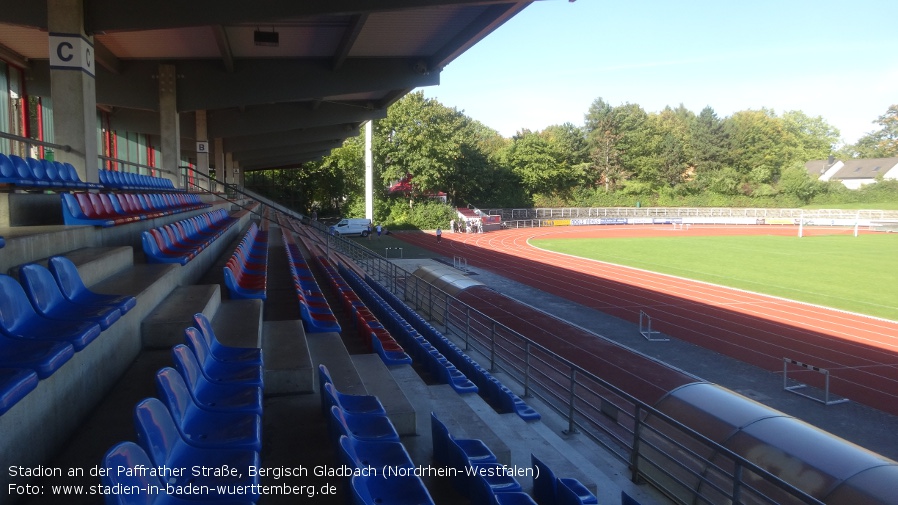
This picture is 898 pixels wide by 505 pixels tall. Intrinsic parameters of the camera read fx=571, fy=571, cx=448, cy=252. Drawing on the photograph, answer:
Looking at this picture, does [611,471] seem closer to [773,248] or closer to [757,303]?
[757,303]

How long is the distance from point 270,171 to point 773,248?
138 feet

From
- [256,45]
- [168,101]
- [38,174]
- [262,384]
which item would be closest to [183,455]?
[262,384]

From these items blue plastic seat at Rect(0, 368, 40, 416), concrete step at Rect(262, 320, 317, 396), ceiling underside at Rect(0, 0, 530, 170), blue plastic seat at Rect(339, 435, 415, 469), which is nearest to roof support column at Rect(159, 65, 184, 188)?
ceiling underside at Rect(0, 0, 530, 170)

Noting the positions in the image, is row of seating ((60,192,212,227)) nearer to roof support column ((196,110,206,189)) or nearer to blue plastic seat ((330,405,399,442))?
blue plastic seat ((330,405,399,442))

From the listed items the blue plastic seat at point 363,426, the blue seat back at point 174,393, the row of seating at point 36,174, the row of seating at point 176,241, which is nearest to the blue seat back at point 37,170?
the row of seating at point 36,174

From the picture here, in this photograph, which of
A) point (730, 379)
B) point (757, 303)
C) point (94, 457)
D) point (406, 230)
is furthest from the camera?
point (406, 230)

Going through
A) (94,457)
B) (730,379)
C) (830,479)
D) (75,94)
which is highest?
(75,94)

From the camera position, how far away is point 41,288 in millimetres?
3078

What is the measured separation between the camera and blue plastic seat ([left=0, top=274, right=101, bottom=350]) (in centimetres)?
260

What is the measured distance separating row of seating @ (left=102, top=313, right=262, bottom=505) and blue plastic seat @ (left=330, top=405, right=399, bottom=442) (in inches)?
16.3

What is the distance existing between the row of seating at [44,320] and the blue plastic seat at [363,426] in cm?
126

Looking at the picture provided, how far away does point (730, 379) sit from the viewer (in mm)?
10414

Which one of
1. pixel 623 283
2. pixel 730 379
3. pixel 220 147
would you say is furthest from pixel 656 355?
pixel 220 147

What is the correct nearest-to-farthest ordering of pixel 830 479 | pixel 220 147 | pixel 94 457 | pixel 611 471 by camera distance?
pixel 94 457
pixel 830 479
pixel 611 471
pixel 220 147
